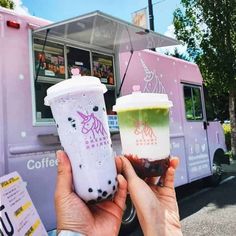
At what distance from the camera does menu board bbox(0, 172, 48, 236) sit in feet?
10.3

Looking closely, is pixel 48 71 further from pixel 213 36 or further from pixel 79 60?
pixel 213 36

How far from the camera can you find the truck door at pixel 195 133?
753 centimetres

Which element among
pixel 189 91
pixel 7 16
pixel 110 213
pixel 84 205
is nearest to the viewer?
pixel 84 205

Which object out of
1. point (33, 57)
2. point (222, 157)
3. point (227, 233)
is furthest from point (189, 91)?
point (33, 57)

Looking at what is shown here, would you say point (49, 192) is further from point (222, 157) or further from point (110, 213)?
point (222, 157)

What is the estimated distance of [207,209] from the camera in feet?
23.5

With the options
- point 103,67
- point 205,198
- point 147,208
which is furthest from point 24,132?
point 205,198

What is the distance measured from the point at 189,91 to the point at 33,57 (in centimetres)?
397

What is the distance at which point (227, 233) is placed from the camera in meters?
5.81

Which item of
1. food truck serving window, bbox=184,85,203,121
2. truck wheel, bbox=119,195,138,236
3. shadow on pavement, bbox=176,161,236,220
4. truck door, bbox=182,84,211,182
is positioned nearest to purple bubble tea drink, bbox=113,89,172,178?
truck wheel, bbox=119,195,138,236

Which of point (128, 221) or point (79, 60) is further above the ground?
point (79, 60)

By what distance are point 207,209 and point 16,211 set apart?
178 inches

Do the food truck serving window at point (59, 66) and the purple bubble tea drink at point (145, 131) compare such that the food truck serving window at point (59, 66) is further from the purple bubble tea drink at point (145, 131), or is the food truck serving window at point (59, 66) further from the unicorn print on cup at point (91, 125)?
the unicorn print on cup at point (91, 125)

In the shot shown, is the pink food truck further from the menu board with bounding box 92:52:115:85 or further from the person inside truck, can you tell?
the person inside truck
